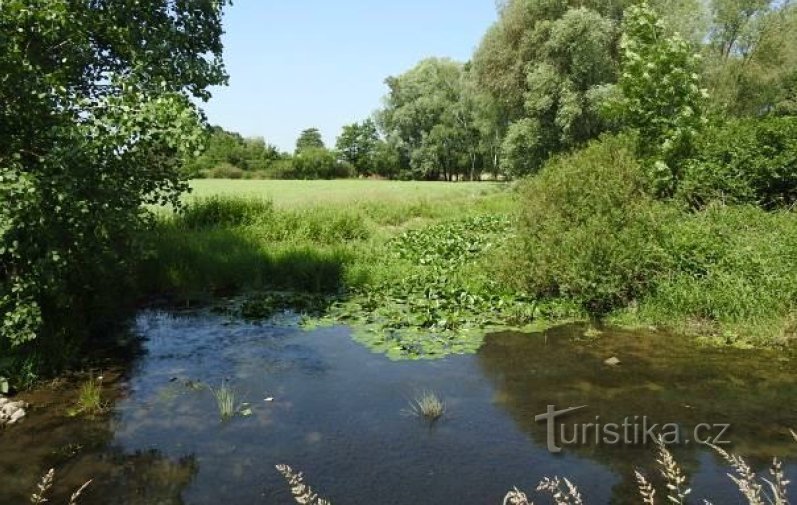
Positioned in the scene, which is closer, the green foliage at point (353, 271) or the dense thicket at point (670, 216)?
the dense thicket at point (670, 216)

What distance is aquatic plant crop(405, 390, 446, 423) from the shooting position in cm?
907

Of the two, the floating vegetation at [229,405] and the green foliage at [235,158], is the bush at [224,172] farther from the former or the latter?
the floating vegetation at [229,405]

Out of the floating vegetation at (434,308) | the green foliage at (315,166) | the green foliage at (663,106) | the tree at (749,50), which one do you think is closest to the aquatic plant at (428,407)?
the floating vegetation at (434,308)

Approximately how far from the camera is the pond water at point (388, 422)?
731cm

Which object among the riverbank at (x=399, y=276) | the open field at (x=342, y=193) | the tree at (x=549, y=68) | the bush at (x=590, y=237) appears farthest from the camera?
the tree at (x=549, y=68)

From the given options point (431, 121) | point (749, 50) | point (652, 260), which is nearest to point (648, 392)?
point (652, 260)

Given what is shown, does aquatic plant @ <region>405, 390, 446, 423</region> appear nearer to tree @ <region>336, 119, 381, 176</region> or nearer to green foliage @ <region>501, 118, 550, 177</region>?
green foliage @ <region>501, 118, 550, 177</region>

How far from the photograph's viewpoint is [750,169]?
1789cm

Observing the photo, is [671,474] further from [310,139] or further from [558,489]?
[310,139]

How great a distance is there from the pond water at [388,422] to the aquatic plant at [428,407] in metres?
0.16

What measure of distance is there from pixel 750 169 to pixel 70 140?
57.5 feet

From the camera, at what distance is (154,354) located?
1216 cm

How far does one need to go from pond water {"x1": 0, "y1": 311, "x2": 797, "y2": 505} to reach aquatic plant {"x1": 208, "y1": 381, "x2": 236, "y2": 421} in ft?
0.42

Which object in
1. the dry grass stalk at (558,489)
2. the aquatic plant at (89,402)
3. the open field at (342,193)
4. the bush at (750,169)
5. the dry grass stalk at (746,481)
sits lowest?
the aquatic plant at (89,402)
